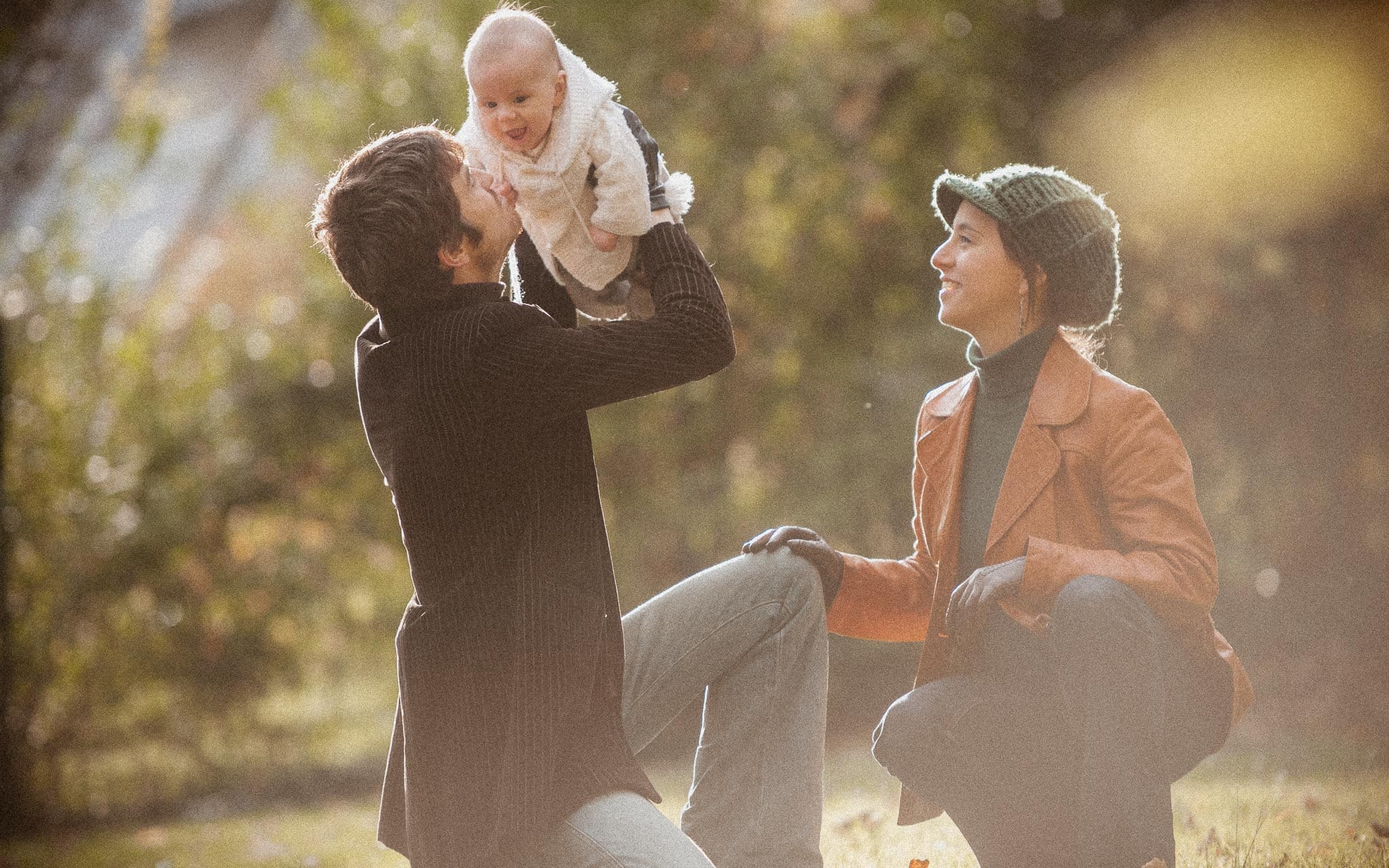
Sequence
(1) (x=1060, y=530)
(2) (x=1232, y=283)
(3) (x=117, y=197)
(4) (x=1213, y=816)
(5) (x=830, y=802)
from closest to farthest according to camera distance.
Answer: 1. (1) (x=1060, y=530)
2. (4) (x=1213, y=816)
3. (5) (x=830, y=802)
4. (2) (x=1232, y=283)
5. (3) (x=117, y=197)

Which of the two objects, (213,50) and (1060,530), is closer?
(1060,530)

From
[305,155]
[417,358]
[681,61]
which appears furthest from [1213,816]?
[305,155]

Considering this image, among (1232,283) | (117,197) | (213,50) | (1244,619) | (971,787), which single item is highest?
(213,50)

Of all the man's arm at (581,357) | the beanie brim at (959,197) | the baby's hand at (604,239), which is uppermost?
the beanie brim at (959,197)

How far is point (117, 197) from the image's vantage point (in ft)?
18.0

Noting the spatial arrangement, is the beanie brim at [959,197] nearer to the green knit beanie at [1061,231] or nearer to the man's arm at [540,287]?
the green knit beanie at [1061,231]

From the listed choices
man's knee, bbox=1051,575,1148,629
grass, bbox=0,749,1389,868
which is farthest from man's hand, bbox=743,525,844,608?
grass, bbox=0,749,1389,868

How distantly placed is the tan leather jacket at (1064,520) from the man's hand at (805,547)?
0.05 meters

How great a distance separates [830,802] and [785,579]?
1.11 metres

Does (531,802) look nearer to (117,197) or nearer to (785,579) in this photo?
(785,579)

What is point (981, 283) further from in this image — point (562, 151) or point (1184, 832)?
point (1184, 832)

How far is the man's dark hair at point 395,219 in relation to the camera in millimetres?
1782

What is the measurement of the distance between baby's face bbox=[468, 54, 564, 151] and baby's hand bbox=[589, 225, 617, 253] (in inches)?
6.8

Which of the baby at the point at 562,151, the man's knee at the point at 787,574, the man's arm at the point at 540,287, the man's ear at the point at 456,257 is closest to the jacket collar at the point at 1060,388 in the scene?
the man's knee at the point at 787,574
